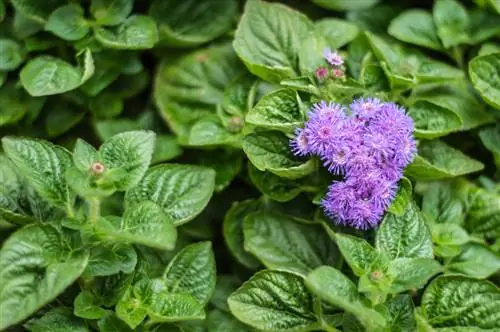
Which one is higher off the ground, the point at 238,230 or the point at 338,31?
the point at 338,31

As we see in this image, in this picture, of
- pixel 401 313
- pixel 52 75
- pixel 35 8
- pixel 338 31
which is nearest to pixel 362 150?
pixel 401 313

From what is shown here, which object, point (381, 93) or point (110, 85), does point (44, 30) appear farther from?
point (381, 93)

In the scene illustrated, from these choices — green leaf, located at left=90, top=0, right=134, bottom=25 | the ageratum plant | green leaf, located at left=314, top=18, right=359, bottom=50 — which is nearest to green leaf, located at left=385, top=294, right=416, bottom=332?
the ageratum plant

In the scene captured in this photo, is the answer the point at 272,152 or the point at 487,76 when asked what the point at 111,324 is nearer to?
the point at 272,152

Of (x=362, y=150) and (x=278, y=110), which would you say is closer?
(x=362, y=150)

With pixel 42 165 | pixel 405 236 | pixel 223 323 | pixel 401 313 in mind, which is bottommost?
pixel 223 323

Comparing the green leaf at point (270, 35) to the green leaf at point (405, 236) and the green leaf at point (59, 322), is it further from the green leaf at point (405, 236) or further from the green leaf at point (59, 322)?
the green leaf at point (59, 322)

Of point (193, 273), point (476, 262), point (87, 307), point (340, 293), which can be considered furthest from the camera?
point (476, 262)

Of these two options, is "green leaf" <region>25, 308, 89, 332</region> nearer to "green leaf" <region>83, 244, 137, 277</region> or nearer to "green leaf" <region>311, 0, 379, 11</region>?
"green leaf" <region>83, 244, 137, 277</region>
